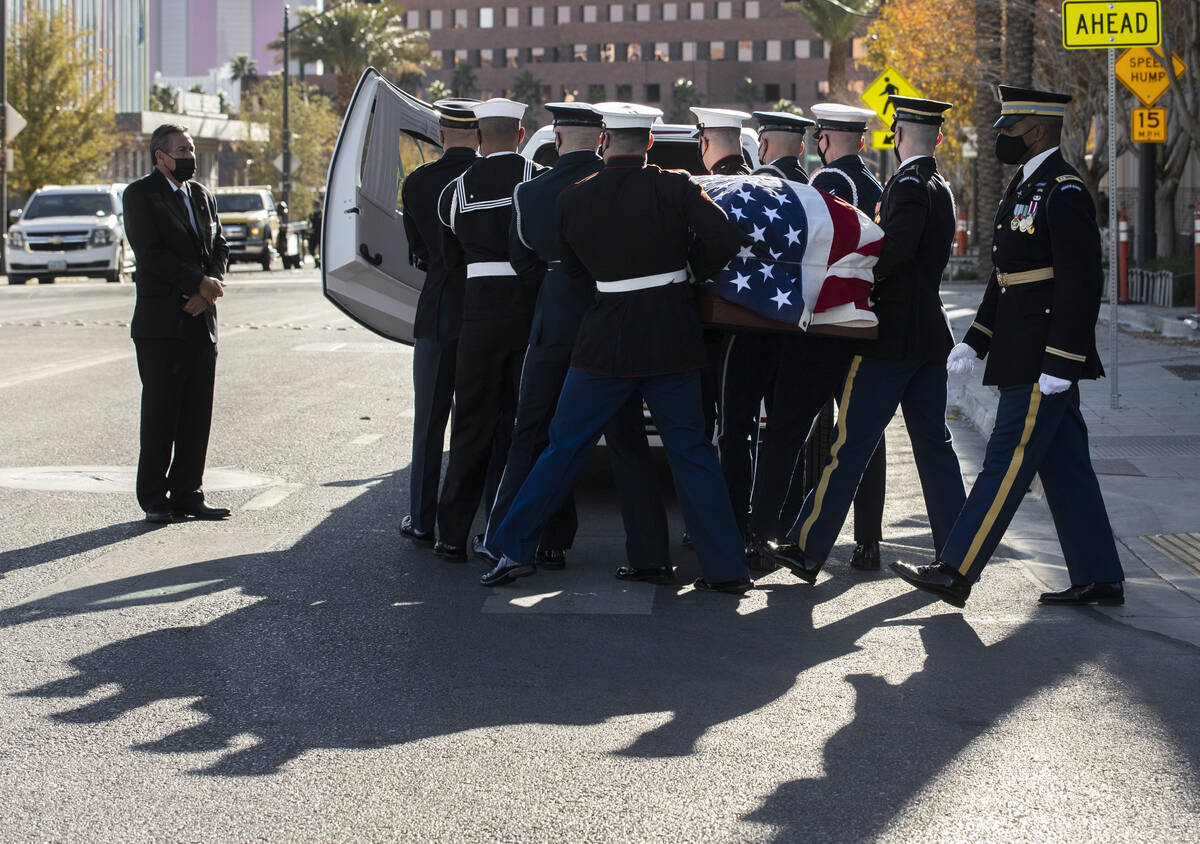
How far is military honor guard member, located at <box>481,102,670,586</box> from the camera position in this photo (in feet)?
22.6

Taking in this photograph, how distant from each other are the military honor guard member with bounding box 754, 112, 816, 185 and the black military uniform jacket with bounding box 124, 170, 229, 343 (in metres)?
2.72

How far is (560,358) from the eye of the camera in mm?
7047

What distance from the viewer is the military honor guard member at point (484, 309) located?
7.25m

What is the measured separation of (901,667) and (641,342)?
166 cm

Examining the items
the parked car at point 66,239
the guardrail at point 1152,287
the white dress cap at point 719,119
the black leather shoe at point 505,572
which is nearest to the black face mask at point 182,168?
the white dress cap at point 719,119

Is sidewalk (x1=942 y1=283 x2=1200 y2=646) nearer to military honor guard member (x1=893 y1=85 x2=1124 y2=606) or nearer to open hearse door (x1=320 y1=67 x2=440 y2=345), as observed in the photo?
military honor guard member (x1=893 y1=85 x2=1124 y2=606)

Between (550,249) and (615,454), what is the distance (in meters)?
0.89

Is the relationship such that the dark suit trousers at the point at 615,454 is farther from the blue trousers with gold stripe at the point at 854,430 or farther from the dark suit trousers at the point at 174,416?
the dark suit trousers at the point at 174,416

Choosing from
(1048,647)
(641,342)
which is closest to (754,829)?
(1048,647)

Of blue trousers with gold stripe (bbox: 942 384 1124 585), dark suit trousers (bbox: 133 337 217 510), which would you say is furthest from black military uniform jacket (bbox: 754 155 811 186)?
dark suit trousers (bbox: 133 337 217 510)

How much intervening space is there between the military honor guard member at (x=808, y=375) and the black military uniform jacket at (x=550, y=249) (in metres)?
0.91

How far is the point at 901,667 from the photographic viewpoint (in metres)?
5.66

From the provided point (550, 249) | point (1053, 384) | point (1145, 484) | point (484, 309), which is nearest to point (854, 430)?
point (1053, 384)

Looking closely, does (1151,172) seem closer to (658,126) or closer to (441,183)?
(658,126)
